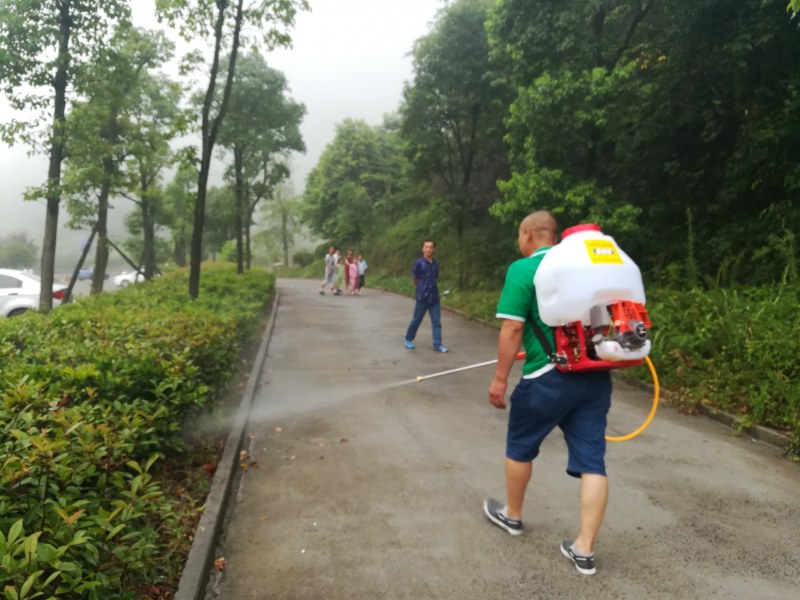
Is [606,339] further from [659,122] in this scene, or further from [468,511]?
[659,122]

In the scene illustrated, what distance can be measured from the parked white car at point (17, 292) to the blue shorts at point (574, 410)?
13.5m

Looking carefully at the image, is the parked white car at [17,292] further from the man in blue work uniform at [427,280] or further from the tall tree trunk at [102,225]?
the man in blue work uniform at [427,280]

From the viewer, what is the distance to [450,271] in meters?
22.2


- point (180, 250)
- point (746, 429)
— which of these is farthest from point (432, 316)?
point (180, 250)

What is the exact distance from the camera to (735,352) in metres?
6.41

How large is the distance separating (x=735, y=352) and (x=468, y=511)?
14.2 feet

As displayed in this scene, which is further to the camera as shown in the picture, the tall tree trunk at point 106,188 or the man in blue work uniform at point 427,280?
the tall tree trunk at point 106,188

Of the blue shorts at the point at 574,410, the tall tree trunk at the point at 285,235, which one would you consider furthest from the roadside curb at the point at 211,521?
the tall tree trunk at the point at 285,235

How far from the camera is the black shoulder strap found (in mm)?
2895

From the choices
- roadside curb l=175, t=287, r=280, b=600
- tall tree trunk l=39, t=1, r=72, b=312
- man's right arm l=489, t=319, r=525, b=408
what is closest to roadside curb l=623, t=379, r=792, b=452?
man's right arm l=489, t=319, r=525, b=408

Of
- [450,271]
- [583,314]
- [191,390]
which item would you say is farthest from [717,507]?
[450,271]

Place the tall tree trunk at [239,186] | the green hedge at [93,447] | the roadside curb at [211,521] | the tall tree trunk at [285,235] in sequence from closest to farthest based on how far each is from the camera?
the green hedge at [93,447], the roadside curb at [211,521], the tall tree trunk at [239,186], the tall tree trunk at [285,235]

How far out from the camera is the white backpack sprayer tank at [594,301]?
2.66 m

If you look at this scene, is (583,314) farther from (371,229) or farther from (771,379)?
(371,229)
